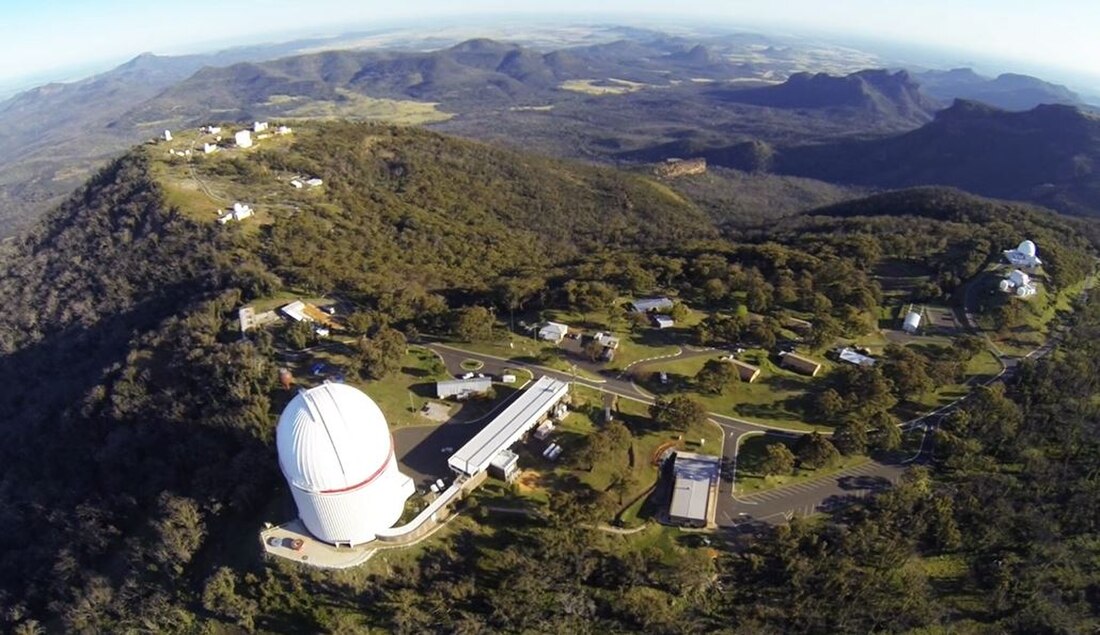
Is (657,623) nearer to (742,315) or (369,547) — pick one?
(369,547)

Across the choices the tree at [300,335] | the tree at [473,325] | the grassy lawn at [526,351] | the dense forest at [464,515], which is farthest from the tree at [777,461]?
the tree at [300,335]

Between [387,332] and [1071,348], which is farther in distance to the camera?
[1071,348]

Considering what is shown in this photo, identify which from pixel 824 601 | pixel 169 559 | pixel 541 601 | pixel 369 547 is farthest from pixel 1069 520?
pixel 169 559

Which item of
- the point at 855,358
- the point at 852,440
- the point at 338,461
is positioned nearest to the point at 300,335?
the point at 338,461

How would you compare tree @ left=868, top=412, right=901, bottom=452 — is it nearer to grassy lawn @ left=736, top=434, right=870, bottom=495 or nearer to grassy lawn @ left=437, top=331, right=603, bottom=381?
grassy lawn @ left=736, top=434, right=870, bottom=495

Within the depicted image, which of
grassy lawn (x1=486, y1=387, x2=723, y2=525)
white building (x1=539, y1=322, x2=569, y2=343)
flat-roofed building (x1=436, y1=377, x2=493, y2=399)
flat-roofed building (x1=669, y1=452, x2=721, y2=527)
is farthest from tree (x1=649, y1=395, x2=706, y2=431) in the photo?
white building (x1=539, y1=322, x2=569, y2=343)
